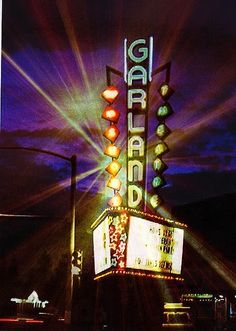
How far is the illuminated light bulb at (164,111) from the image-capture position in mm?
22891

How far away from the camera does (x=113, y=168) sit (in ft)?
74.1

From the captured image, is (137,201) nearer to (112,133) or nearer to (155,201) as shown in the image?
(155,201)

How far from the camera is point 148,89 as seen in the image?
22938 mm

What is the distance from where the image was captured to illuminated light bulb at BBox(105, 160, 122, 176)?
889 inches

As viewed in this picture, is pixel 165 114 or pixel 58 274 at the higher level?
pixel 165 114

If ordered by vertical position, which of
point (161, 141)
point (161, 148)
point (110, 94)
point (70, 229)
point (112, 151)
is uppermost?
point (110, 94)

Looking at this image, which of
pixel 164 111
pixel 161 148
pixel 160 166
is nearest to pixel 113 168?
pixel 160 166

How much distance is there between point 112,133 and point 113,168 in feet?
4.96

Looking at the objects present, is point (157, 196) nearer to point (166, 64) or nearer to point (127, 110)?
point (127, 110)

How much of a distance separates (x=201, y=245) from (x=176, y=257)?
59.7 ft

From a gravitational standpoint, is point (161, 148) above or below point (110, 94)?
below

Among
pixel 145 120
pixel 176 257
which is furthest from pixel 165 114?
pixel 176 257

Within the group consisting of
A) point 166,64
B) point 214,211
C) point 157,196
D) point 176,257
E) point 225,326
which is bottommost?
point 225,326

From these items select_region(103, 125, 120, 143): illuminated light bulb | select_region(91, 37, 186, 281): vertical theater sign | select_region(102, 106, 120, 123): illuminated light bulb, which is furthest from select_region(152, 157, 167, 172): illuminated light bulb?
select_region(102, 106, 120, 123): illuminated light bulb
